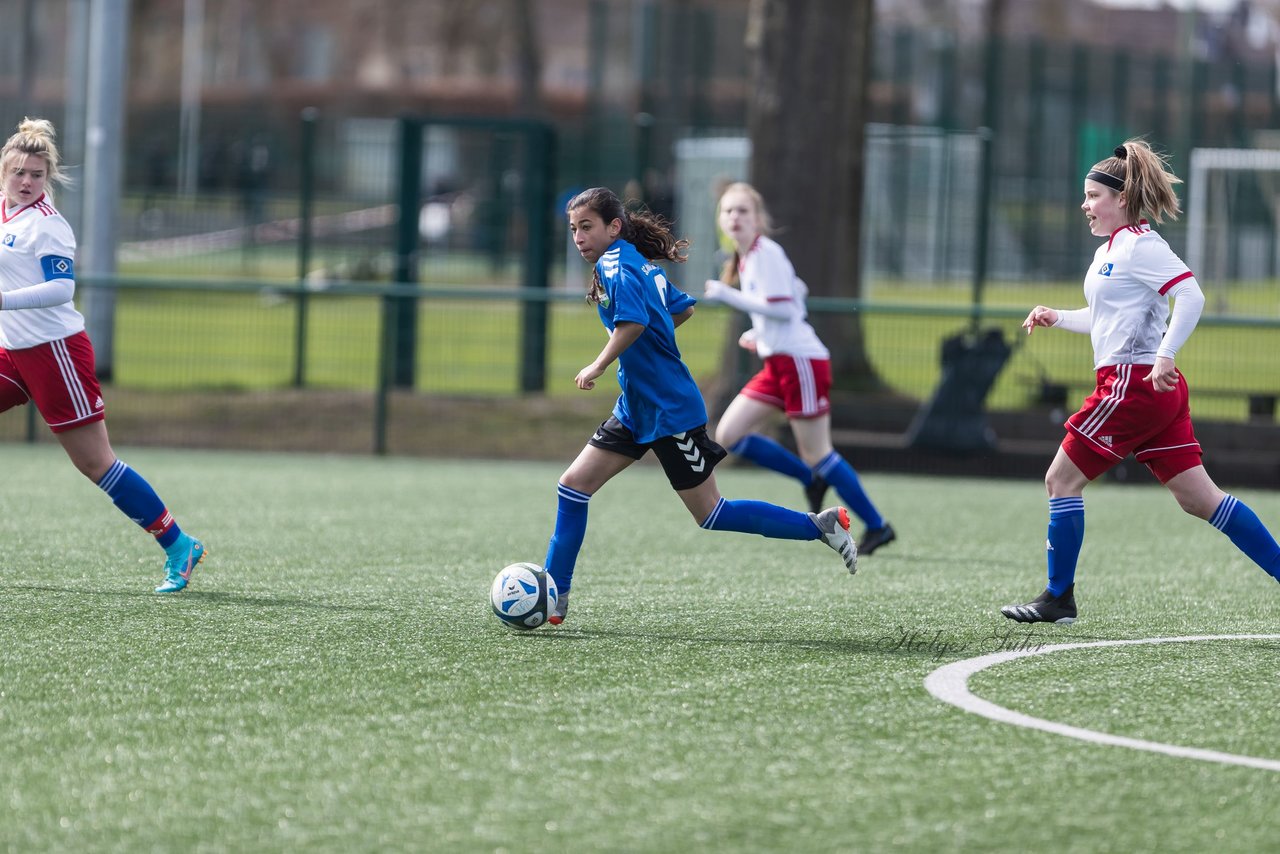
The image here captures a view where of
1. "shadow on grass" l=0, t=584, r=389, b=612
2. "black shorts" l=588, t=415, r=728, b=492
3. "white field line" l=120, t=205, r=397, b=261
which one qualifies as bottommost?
"shadow on grass" l=0, t=584, r=389, b=612

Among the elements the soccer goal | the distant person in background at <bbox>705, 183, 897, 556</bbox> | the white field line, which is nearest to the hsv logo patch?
the distant person in background at <bbox>705, 183, 897, 556</bbox>

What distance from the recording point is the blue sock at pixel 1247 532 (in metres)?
6.60

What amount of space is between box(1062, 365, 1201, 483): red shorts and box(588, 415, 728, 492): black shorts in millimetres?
1366

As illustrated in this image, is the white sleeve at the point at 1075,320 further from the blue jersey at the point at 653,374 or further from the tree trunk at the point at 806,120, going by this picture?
the tree trunk at the point at 806,120

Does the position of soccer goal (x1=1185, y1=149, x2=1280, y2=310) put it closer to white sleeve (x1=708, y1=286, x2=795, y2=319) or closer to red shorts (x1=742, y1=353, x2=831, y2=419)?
red shorts (x1=742, y1=353, x2=831, y2=419)

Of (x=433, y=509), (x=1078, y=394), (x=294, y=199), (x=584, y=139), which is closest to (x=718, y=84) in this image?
(x=294, y=199)

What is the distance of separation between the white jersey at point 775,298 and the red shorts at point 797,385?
0.16 ft

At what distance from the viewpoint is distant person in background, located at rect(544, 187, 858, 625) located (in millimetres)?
6254

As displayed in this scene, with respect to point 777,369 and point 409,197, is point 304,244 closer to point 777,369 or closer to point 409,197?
point 409,197

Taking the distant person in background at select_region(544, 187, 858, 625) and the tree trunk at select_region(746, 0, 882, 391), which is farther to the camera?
the tree trunk at select_region(746, 0, 882, 391)

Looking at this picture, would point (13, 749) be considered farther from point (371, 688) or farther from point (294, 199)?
point (294, 199)

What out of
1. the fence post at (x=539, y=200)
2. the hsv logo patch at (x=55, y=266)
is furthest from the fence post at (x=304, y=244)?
the hsv logo patch at (x=55, y=266)

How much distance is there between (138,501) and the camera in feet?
23.8

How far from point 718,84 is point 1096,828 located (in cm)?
3849
